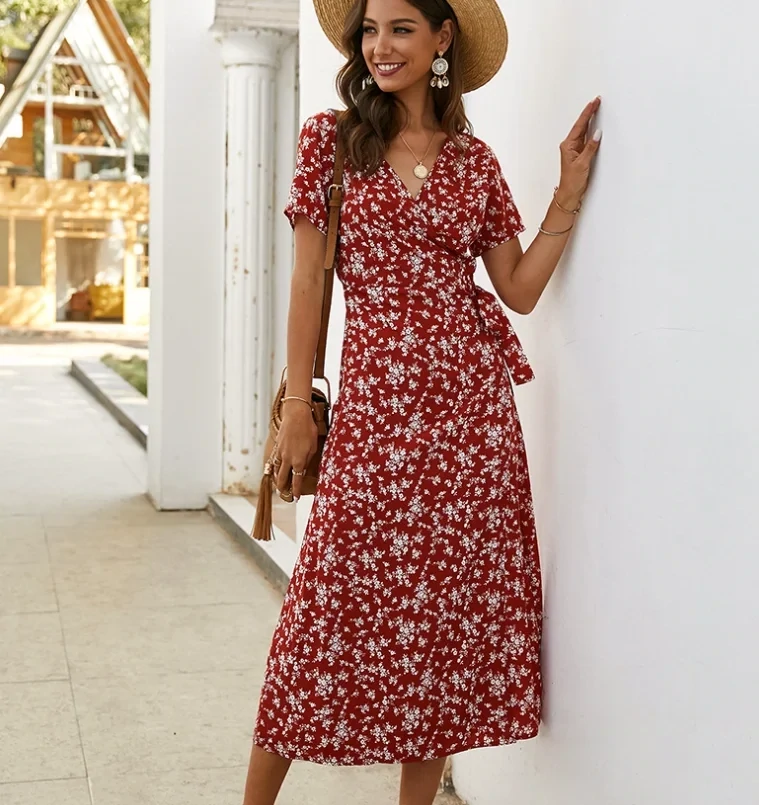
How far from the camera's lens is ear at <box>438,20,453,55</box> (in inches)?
98.3

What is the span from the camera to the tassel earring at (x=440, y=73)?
2512 mm

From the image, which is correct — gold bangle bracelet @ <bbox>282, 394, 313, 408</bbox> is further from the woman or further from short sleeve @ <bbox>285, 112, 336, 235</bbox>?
short sleeve @ <bbox>285, 112, 336, 235</bbox>

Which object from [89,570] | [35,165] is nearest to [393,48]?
[89,570]

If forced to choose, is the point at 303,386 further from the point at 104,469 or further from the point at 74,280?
the point at 74,280

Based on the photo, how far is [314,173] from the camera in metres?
2.48

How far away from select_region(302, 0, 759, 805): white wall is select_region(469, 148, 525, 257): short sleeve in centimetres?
11

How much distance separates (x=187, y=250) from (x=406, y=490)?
Result: 14.1ft

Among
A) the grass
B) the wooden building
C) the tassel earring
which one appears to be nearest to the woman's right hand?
the tassel earring

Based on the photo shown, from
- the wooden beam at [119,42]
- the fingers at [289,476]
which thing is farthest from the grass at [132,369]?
the wooden beam at [119,42]

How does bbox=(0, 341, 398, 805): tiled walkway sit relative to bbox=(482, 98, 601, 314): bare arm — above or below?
below

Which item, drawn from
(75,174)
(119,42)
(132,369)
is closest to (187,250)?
(132,369)

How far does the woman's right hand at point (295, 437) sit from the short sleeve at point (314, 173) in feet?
1.17

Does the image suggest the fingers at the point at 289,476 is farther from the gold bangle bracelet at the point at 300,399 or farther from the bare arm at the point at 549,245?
the bare arm at the point at 549,245

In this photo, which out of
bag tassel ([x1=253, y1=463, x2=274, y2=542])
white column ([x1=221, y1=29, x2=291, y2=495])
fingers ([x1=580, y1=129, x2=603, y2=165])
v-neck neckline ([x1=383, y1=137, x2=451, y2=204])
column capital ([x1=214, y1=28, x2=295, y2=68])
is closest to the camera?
fingers ([x1=580, y1=129, x2=603, y2=165])
